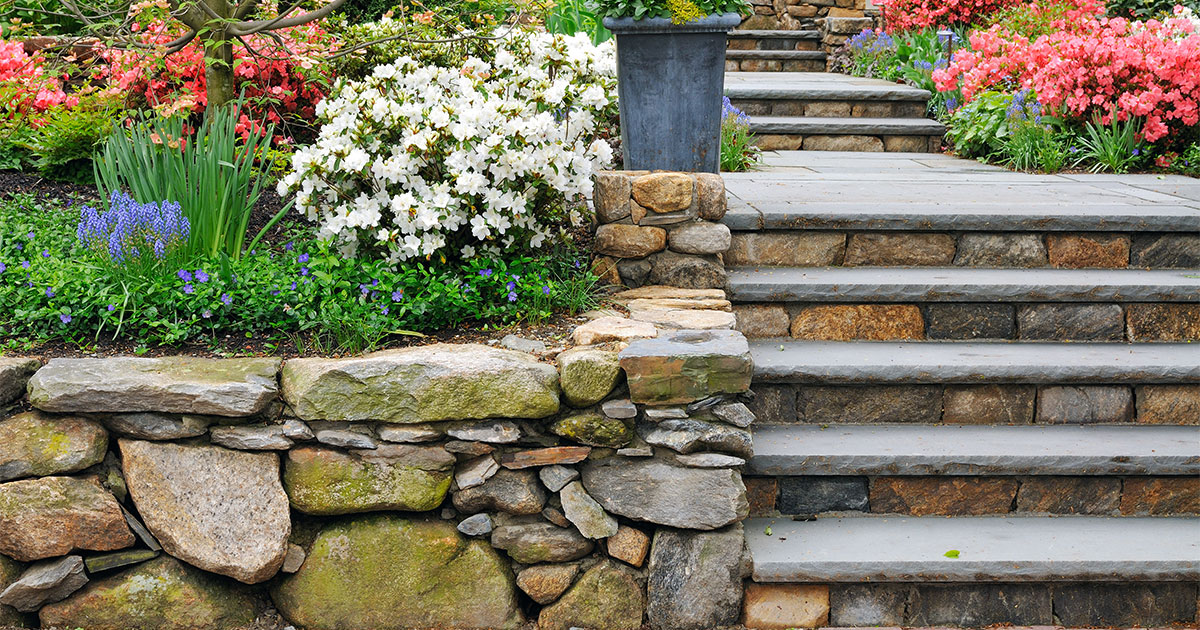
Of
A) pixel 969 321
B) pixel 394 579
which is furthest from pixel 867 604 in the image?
pixel 394 579

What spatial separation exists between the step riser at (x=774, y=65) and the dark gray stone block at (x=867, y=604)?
703 centimetres

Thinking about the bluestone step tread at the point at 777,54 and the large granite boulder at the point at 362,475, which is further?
the bluestone step tread at the point at 777,54

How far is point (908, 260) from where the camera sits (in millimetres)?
3553

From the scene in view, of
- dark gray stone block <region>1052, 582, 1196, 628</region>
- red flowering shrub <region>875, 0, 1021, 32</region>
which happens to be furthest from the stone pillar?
red flowering shrub <region>875, 0, 1021, 32</region>

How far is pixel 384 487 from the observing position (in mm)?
2611

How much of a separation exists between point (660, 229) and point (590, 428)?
91cm

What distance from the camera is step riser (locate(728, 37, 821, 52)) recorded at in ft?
32.0

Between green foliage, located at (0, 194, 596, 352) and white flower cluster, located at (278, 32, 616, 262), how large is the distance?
0.11 metres

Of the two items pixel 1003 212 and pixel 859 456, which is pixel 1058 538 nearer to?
pixel 859 456

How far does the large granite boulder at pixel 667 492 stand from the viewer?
8.55 ft

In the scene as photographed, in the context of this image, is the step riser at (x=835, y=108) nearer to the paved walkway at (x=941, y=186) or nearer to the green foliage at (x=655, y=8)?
the paved walkway at (x=941, y=186)

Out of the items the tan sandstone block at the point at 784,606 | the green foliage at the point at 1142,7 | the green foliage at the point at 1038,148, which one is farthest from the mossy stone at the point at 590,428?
the green foliage at the point at 1142,7

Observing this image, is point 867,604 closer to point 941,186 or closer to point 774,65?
point 941,186

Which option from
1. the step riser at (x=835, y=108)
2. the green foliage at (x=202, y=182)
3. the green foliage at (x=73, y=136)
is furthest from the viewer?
the step riser at (x=835, y=108)
